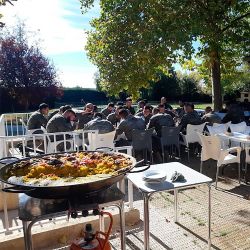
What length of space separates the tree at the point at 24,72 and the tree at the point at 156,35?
7338mm

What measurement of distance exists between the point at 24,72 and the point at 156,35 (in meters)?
12.0

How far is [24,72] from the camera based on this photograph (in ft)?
65.1

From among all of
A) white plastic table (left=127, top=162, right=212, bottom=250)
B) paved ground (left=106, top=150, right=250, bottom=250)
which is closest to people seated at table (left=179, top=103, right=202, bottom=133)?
paved ground (left=106, top=150, right=250, bottom=250)

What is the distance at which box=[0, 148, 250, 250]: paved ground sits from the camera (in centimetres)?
379

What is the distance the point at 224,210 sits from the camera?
15.5 ft

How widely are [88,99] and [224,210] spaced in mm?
29261

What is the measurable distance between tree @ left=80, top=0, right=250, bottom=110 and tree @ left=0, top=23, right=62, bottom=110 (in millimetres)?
7338

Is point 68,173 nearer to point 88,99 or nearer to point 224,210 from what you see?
point 224,210

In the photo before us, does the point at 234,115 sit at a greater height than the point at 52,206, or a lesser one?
greater

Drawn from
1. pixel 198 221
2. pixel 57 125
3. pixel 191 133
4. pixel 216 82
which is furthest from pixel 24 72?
pixel 198 221

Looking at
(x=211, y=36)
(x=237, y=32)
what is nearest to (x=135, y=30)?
(x=211, y=36)

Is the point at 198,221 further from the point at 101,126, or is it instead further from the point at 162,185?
→ the point at 101,126

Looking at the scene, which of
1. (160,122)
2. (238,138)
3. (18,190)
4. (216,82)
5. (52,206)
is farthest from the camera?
(216,82)

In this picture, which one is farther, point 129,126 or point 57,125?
point 129,126
